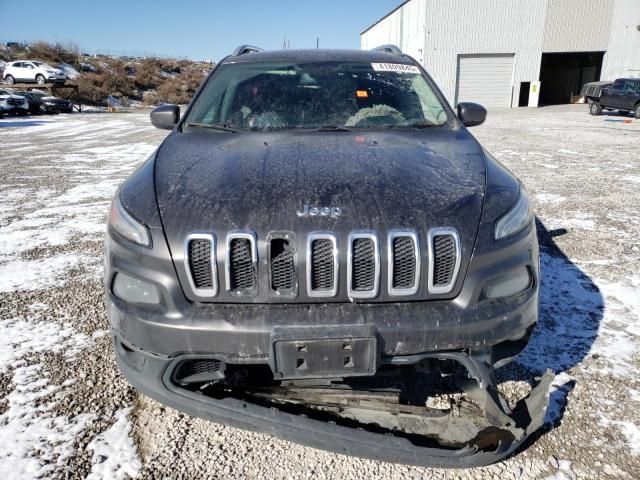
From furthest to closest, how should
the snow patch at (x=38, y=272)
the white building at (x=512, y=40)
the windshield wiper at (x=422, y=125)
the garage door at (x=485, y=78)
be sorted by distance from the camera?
the garage door at (x=485, y=78) < the white building at (x=512, y=40) < the snow patch at (x=38, y=272) < the windshield wiper at (x=422, y=125)

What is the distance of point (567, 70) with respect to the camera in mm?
36062

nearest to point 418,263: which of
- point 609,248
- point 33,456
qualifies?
point 33,456

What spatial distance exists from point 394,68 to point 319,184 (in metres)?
1.77

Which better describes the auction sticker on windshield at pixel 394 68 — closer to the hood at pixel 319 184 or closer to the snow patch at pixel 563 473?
the hood at pixel 319 184

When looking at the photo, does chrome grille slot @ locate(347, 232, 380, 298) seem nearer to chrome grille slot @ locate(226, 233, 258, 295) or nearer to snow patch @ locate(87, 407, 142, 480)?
chrome grille slot @ locate(226, 233, 258, 295)

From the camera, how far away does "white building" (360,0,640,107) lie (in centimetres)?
2848

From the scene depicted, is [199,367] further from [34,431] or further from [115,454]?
[34,431]

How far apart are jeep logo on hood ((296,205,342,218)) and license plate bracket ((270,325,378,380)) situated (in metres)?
0.43

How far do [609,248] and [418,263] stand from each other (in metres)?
3.33

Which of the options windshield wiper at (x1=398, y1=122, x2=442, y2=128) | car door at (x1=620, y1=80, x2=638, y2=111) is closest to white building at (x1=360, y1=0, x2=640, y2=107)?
car door at (x1=620, y1=80, x2=638, y2=111)

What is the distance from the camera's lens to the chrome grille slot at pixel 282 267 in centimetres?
171

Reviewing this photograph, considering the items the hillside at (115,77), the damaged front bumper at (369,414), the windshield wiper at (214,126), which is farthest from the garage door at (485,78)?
the damaged front bumper at (369,414)

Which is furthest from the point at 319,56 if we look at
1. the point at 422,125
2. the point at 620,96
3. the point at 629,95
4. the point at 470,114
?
the point at 620,96

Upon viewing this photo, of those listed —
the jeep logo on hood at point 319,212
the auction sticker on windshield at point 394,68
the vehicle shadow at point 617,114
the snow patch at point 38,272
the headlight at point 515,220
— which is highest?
the auction sticker on windshield at point 394,68
